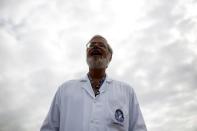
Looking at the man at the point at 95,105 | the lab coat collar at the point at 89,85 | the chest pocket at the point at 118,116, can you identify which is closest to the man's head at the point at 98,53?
the man at the point at 95,105

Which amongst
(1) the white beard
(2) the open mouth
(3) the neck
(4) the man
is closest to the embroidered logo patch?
(4) the man

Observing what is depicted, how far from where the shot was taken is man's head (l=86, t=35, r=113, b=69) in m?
7.59

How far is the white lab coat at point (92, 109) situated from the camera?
657 centimetres

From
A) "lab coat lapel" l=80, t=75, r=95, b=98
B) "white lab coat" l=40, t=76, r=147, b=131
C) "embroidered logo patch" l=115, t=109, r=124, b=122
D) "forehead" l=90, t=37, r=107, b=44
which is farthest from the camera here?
"forehead" l=90, t=37, r=107, b=44

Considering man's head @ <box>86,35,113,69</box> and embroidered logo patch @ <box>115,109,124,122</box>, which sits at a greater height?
man's head @ <box>86,35,113,69</box>

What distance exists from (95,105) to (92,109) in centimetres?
10

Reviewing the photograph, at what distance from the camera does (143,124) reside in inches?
276

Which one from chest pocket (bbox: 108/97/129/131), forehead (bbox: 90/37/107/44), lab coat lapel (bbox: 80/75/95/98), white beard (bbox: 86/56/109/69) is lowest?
chest pocket (bbox: 108/97/129/131)

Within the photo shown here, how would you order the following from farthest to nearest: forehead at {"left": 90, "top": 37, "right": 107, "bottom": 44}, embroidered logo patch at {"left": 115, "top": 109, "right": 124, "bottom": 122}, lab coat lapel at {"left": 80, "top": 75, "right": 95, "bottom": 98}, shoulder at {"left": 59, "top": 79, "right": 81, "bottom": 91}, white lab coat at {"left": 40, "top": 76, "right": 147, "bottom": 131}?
forehead at {"left": 90, "top": 37, "right": 107, "bottom": 44} < shoulder at {"left": 59, "top": 79, "right": 81, "bottom": 91} < lab coat lapel at {"left": 80, "top": 75, "right": 95, "bottom": 98} < embroidered logo patch at {"left": 115, "top": 109, "right": 124, "bottom": 122} < white lab coat at {"left": 40, "top": 76, "right": 147, "bottom": 131}

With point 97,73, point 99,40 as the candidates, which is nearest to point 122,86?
point 97,73

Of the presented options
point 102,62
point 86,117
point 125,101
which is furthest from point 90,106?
point 102,62

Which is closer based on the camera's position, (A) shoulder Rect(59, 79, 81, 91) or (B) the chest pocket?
(B) the chest pocket

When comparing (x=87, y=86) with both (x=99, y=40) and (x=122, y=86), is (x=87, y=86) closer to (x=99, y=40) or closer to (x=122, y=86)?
(x=122, y=86)

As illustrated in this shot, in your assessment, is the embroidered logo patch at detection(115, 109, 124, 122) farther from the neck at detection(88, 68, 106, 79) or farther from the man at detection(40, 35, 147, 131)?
the neck at detection(88, 68, 106, 79)
